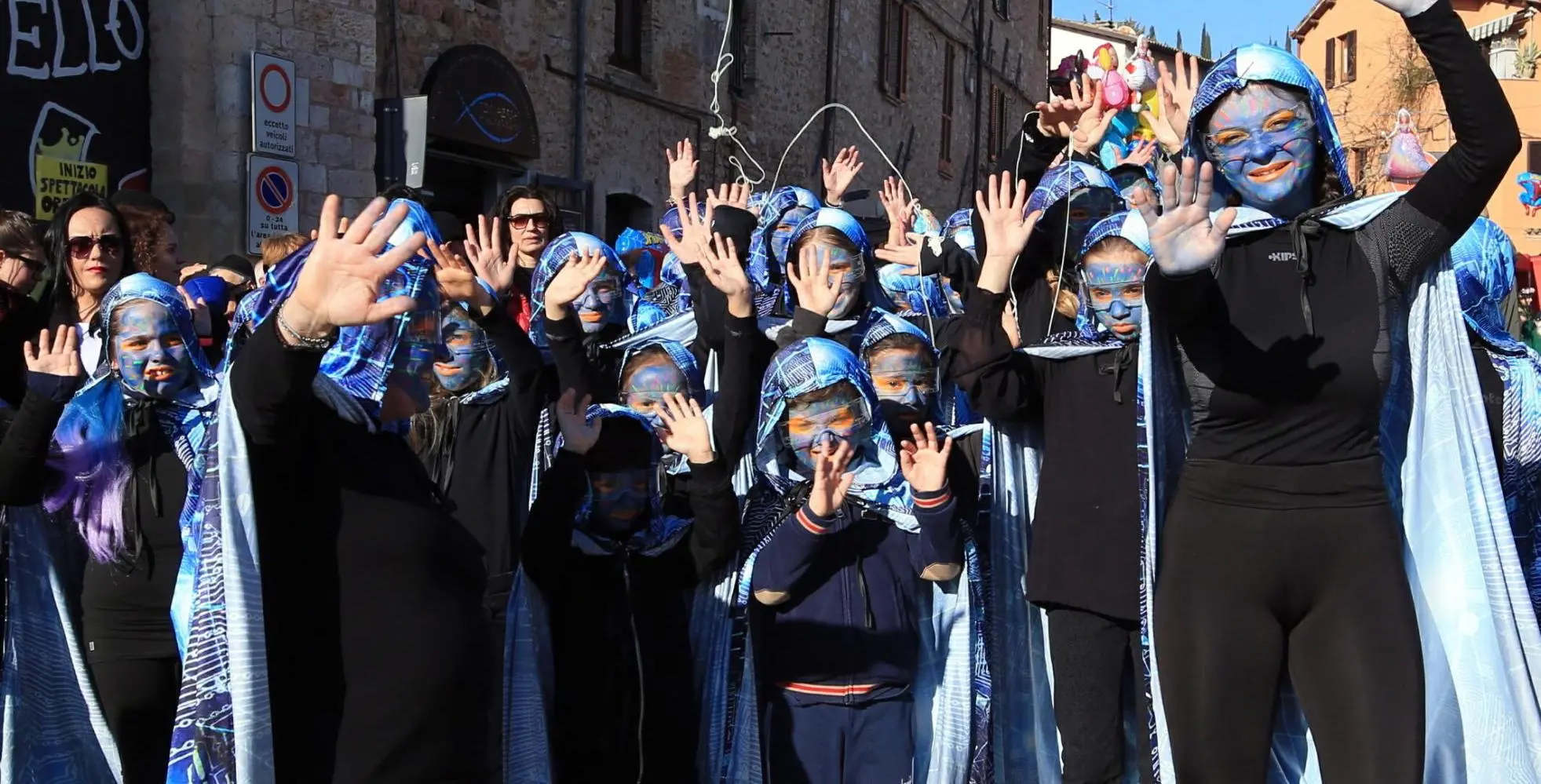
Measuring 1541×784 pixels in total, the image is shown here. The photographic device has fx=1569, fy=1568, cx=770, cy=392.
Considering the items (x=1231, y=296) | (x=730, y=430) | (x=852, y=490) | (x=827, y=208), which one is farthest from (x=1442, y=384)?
(x=827, y=208)

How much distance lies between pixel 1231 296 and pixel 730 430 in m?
1.83

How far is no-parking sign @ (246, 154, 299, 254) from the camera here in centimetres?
1007

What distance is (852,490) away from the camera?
4168 mm

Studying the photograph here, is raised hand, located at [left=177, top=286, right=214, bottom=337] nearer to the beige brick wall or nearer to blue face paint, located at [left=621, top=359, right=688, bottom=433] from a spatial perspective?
blue face paint, located at [left=621, top=359, right=688, bottom=433]

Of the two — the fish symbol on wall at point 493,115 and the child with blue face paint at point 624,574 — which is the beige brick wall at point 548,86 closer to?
the fish symbol on wall at point 493,115

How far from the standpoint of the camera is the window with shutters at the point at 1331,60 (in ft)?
125

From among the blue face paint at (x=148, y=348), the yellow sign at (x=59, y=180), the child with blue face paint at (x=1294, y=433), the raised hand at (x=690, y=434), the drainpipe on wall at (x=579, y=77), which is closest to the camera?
the child with blue face paint at (x=1294, y=433)

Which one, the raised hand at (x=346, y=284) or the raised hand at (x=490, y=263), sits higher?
the raised hand at (x=490, y=263)

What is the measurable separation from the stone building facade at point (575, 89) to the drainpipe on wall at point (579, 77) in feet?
0.05

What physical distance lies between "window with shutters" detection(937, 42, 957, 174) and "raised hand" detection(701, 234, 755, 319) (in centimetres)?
2217

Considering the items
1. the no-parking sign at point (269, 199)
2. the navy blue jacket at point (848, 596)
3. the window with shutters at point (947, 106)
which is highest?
the window with shutters at point (947, 106)

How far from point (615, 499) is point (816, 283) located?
107 cm

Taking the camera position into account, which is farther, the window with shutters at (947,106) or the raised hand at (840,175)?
the window with shutters at (947,106)

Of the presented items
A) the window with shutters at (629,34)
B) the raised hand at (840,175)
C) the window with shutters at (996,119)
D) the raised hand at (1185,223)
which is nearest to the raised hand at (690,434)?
the raised hand at (1185,223)
